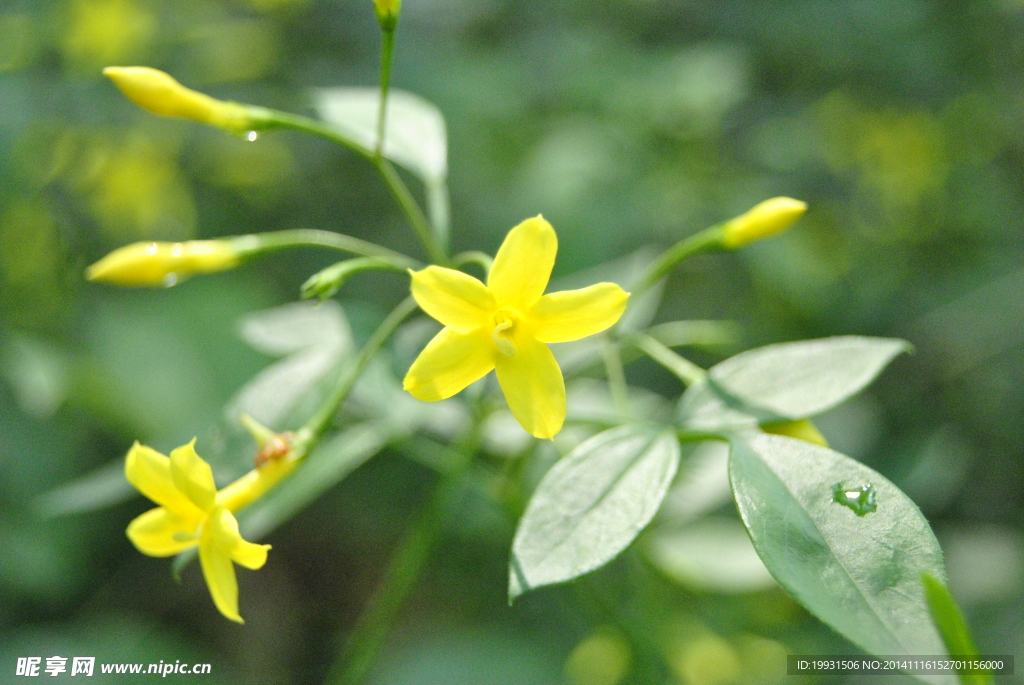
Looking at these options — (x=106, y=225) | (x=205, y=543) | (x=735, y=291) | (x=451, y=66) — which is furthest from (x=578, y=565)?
(x=106, y=225)

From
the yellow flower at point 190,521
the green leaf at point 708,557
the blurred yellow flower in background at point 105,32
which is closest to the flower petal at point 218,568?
the yellow flower at point 190,521

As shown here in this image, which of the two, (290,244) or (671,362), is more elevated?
(290,244)

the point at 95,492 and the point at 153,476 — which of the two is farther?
the point at 95,492

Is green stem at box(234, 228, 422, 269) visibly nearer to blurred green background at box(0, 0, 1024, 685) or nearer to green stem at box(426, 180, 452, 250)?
green stem at box(426, 180, 452, 250)

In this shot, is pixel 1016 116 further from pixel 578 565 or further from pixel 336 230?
pixel 578 565

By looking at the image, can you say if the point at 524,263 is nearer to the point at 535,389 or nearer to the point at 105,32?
the point at 535,389

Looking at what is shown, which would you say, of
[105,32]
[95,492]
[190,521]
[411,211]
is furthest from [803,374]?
[105,32]

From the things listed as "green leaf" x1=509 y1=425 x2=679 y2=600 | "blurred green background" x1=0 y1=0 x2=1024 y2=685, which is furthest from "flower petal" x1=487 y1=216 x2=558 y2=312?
"blurred green background" x1=0 y1=0 x2=1024 y2=685
